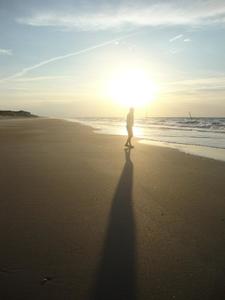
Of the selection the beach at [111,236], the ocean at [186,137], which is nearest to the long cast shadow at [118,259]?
the beach at [111,236]

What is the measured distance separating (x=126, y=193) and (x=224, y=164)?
534cm

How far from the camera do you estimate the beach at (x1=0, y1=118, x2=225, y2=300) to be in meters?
3.93

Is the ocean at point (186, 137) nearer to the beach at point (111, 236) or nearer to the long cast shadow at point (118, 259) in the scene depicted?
the beach at point (111, 236)

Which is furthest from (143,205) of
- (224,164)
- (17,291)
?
(224,164)

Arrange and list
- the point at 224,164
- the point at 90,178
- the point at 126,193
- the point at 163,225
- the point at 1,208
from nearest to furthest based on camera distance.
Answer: the point at 163,225, the point at 1,208, the point at 126,193, the point at 90,178, the point at 224,164

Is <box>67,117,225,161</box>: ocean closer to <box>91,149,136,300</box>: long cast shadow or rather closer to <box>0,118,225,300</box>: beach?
<box>0,118,225,300</box>: beach

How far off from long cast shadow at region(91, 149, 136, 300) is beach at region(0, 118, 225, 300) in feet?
0.03

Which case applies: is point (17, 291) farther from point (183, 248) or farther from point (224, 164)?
point (224, 164)

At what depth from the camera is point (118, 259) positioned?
4.56m

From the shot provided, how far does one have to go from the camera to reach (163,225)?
587cm

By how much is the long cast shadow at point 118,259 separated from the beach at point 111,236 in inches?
0.4

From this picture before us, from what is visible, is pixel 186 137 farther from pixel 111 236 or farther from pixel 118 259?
pixel 118 259

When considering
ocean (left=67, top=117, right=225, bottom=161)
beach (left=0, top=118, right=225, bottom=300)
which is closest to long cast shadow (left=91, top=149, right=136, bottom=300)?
beach (left=0, top=118, right=225, bottom=300)

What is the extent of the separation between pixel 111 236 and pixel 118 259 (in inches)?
30.7
